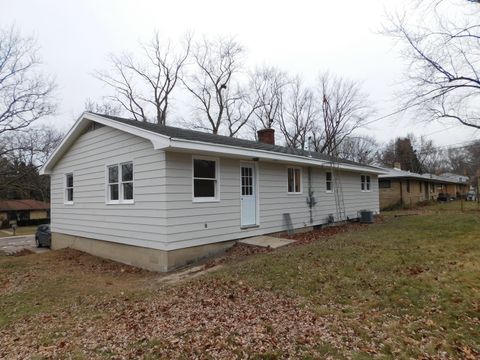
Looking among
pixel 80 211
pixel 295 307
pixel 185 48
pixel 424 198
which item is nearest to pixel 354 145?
pixel 424 198

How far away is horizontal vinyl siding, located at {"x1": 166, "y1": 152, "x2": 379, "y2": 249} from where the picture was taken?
8414 millimetres

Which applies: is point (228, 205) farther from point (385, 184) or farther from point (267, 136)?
point (385, 184)

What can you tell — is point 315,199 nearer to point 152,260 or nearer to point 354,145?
point 152,260

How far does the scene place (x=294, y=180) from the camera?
12.8 meters

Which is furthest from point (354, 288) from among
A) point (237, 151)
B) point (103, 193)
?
point (103, 193)

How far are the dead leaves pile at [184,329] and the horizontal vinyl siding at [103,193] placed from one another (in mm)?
3150

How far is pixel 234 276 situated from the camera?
6590 millimetres

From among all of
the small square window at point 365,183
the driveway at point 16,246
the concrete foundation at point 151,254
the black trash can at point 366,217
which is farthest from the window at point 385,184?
the driveway at point 16,246

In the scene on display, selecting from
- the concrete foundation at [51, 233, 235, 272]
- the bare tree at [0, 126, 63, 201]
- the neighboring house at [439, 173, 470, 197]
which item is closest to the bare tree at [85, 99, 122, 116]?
the bare tree at [0, 126, 63, 201]

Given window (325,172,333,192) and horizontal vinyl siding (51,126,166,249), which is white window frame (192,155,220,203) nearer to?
horizontal vinyl siding (51,126,166,249)

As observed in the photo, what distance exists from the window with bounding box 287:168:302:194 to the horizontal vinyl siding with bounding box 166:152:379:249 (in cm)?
21

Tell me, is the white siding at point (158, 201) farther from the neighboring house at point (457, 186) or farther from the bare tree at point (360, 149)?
the neighboring house at point (457, 186)

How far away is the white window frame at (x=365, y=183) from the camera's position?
59.1 feet

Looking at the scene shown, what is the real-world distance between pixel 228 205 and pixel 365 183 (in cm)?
1146
